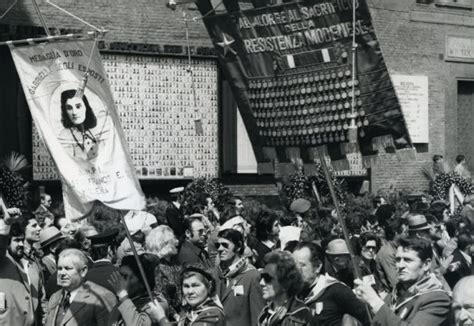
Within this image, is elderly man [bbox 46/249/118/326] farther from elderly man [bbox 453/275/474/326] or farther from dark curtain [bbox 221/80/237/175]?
dark curtain [bbox 221/80/237/175]

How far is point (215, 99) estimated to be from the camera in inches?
835

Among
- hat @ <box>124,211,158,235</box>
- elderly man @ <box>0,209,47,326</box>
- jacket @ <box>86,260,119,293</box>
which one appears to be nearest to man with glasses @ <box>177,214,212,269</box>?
hat @ <box>124,211,158,235</box>

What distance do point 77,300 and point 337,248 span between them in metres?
2.69

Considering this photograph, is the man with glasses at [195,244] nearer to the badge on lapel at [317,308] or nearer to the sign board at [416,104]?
the badge on lapel at [317,308]

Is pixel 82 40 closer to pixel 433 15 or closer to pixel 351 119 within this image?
pixel 351 119

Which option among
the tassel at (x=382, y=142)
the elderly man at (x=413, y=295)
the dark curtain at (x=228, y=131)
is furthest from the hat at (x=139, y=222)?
the dark curtain at (x=228, y=131)

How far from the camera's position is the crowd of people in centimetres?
629

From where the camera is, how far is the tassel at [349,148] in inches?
305

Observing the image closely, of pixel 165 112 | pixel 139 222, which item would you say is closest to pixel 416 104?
pixel 165 112

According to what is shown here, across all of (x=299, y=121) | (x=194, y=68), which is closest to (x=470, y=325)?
(x=299, y=121)

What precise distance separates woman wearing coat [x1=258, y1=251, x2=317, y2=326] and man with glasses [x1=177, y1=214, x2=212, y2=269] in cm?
304

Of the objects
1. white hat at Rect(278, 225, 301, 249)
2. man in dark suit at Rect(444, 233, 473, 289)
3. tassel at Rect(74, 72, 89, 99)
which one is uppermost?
tassel at Rect(74, 72, 89, 99)

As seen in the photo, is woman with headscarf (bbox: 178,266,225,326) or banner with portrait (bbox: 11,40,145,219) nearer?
woman with headscarf (bbox: 178,266,225,326)

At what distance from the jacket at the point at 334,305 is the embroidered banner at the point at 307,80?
110cm
